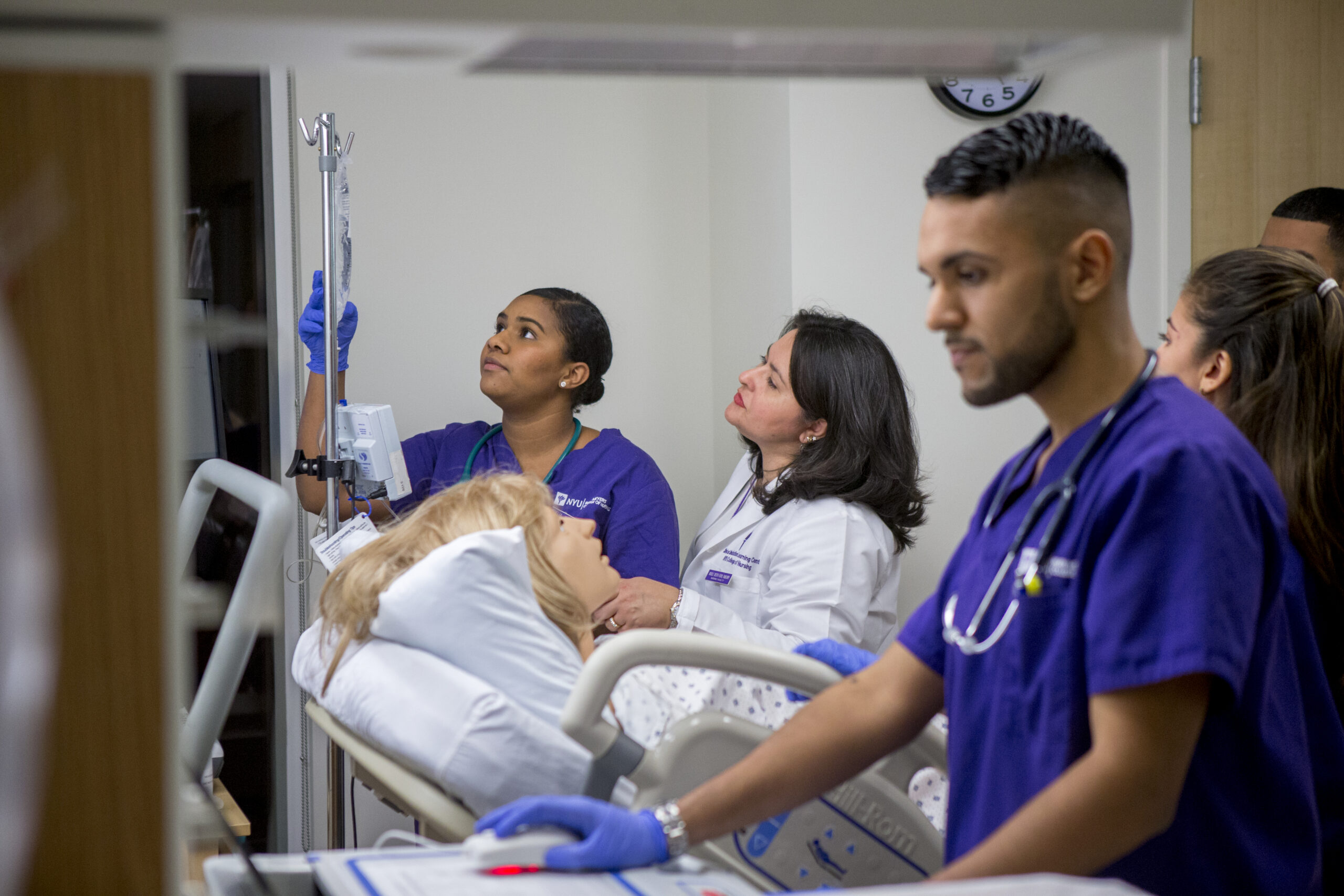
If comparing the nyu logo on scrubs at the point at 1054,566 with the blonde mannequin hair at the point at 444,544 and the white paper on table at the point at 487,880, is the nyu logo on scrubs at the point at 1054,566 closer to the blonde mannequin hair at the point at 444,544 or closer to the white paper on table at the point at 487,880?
the white paper on table at the point at 487,880

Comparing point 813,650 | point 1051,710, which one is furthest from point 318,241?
point 1051,710

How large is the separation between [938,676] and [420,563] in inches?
26.8

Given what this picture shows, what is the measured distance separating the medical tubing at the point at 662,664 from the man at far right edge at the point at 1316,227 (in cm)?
187

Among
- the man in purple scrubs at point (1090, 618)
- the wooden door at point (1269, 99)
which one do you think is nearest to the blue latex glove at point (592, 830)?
the man in purple scrubs at point (1090, 618)

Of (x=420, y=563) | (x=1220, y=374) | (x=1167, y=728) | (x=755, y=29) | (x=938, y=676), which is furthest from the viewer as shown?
(x=1220, y=374)

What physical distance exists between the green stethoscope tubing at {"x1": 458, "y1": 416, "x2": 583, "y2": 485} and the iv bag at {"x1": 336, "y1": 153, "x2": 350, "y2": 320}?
1.76 feet

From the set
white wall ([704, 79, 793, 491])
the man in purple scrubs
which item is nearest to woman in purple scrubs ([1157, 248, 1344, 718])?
the man in purple scrubs

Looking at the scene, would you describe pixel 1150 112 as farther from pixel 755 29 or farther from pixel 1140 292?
pixel 755 29

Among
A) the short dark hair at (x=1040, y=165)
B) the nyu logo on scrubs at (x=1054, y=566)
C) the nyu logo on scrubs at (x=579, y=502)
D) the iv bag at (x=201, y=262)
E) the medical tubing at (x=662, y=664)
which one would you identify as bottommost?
the medical tubing at (x=662, y=664)

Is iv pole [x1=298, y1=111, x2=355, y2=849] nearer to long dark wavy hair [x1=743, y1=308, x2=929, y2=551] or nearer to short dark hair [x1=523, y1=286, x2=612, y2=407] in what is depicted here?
short dark hair [x1=523, y1=286, x2=612, y2=407]

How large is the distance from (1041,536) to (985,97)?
2232mm

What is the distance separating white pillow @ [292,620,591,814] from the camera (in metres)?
1.34

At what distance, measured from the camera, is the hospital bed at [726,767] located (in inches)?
51.9

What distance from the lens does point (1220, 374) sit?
5.48 ft
